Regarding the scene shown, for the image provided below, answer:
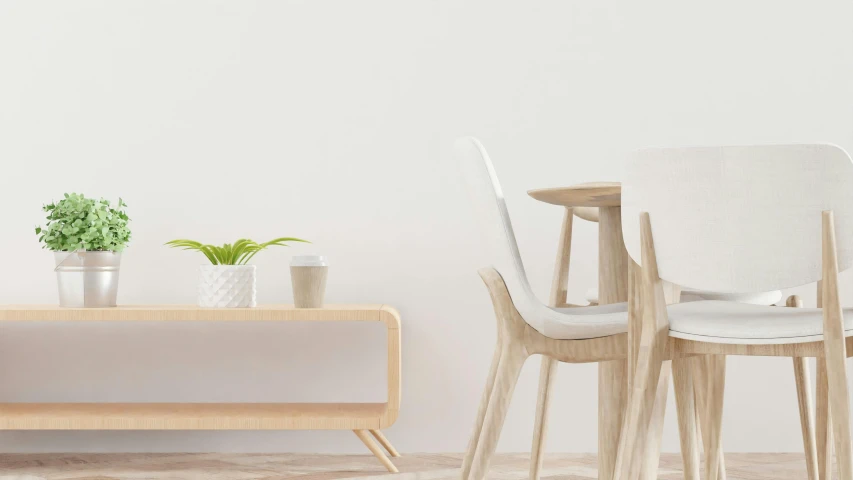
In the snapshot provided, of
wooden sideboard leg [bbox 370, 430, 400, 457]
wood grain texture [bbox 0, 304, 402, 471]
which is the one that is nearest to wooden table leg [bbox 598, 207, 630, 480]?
wood grain texture [bbox 0, 304, 402, 471]

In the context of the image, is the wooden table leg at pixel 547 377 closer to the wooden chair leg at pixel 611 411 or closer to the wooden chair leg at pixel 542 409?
the wooden chair leg at pixel 542 409

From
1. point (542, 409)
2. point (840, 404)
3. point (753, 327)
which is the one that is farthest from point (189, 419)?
point (840, 404)

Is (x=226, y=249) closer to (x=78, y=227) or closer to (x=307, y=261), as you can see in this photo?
(x=307, y=261)

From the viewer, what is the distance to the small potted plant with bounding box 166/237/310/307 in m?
2.60

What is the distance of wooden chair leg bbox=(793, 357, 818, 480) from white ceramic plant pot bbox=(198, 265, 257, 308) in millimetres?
1569

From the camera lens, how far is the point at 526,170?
2.98 m

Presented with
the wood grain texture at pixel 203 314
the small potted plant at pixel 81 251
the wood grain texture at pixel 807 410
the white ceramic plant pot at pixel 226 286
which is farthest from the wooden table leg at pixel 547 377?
the small potted plant at pixel 81 251

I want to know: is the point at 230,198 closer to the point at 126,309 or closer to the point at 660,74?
the point at 126,309

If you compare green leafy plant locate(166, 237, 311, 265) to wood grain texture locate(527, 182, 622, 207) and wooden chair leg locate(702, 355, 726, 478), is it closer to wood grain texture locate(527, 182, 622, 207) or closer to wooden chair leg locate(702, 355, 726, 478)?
wood grain texture locate(527, 182, 622, 207)

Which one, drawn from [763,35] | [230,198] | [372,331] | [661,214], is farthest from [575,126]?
[661,214]

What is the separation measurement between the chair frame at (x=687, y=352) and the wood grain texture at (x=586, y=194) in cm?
25

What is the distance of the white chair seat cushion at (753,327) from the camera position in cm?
148

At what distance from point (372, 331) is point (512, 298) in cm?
113

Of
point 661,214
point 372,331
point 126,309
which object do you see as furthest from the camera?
point 372,331
